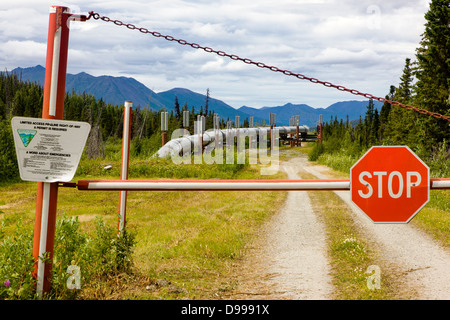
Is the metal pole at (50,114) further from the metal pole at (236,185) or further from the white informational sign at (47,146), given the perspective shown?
the metal pole at (236,185)

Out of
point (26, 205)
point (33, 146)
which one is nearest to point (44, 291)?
point (33, 146)

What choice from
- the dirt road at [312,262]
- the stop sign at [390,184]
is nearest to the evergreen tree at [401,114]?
the dirt road at [312,262]

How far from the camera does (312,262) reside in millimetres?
6434

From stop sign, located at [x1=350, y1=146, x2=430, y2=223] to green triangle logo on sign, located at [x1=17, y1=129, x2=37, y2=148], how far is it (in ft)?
10.0

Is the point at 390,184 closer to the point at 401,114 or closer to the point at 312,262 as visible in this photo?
the point at 312,262

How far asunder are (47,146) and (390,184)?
328 cm

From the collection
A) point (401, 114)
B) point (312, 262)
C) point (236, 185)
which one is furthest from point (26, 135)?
point (401, 114)

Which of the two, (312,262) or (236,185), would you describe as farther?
(312,262)

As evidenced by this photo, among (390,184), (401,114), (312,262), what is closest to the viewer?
(390,184)

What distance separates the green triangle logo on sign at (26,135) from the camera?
12.0 feet

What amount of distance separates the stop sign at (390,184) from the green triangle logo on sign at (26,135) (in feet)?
10.0

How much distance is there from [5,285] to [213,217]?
7.61 metres

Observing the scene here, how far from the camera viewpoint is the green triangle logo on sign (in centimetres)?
365
